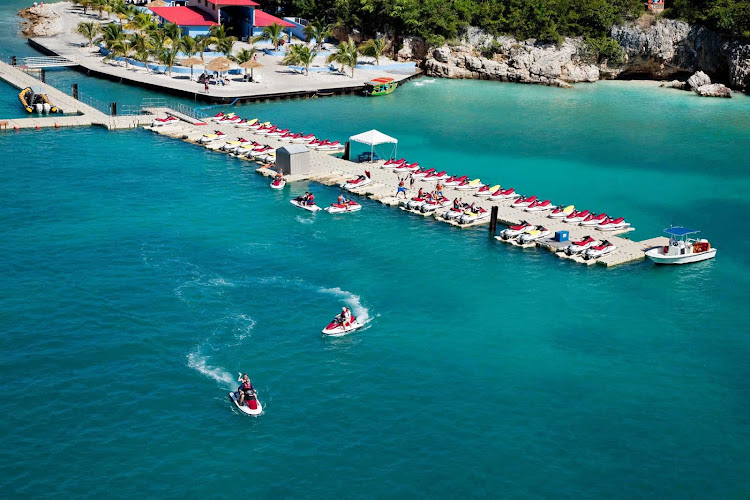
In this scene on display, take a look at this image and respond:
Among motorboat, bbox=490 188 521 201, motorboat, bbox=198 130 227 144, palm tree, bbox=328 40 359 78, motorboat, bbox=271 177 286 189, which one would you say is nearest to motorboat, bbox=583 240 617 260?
motorboat, bbox=490 188 521 201

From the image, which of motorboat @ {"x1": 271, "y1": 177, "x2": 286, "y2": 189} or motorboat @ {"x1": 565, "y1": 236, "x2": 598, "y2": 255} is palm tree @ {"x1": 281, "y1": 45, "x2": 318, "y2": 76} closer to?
motorboat @ {"x1": 271, "y1": 177, "x2": 286, "y2": 189}

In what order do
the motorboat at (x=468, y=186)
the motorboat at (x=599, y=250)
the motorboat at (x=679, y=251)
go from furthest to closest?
the motorboat at (x=468, y=186), the motorboat at (x=599, y=250), the motorboat at (x=679, y=251)

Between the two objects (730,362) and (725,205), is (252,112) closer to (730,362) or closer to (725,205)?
(725,205)

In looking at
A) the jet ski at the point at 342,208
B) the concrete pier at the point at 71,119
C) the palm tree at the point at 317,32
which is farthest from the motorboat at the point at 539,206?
the palm tree at the point at 317,32

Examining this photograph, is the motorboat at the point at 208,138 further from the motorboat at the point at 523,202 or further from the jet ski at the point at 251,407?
the jet ski at the point at 251,407

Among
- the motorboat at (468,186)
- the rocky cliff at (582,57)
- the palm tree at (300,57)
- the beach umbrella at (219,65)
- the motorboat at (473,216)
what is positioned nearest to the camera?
the motorboat at (473,216)

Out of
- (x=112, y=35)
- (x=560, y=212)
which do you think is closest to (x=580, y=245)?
(x=560, y=212)

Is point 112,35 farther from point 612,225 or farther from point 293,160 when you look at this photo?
point 612,225
